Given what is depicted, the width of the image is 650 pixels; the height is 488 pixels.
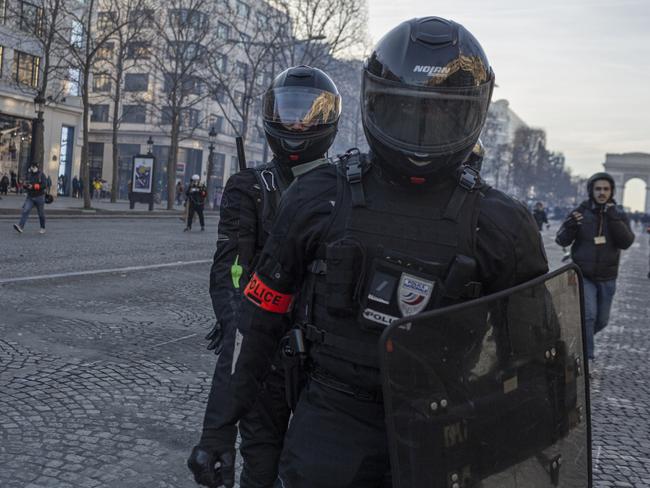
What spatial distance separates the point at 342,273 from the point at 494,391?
0.43 meters

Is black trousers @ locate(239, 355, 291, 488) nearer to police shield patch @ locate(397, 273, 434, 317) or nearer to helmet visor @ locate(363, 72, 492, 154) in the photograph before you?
police shield patch @ locate(397, 273, 434, 317)

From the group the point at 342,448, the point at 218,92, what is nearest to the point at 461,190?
the point at 342,448

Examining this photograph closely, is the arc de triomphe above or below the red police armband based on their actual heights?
above

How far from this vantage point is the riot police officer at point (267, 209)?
99.4 inches

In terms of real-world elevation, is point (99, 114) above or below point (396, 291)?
above

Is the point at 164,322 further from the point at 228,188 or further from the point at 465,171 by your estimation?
the point at 465,171

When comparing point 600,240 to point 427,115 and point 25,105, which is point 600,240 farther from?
point 25,105

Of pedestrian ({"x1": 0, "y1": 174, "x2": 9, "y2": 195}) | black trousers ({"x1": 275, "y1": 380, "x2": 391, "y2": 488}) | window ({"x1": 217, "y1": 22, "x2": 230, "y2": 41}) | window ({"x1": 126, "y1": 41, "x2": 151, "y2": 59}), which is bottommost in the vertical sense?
pedestrian ({"x1": 0, "y1": 174, "x2": 9, "y2": 195})

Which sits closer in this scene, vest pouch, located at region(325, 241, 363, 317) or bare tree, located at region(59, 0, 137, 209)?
vest pouch, located at region(325, 241, 363, 317)

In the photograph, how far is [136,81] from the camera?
1884 inches

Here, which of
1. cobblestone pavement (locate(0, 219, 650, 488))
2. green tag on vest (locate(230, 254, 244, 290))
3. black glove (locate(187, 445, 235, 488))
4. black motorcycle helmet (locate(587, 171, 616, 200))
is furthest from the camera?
black motorcycle helmet (locate(587, 171, 616, 200))

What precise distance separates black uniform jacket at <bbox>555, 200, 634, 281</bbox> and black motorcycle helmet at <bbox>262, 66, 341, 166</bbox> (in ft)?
12.2

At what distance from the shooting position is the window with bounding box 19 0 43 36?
82.1ft

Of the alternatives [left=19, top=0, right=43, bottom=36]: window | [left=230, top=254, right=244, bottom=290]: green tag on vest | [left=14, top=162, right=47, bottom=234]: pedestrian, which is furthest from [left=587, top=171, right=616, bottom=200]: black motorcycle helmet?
[left=19, top=0, right=43, bottom=36]: window
